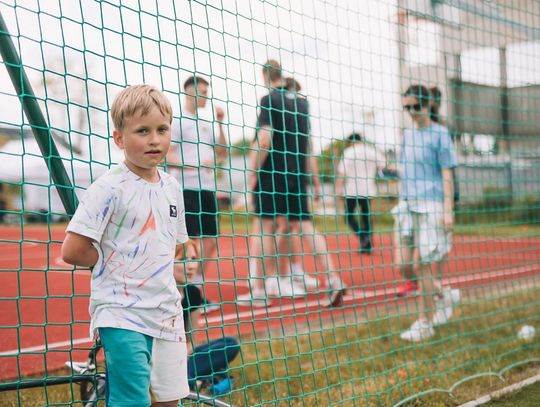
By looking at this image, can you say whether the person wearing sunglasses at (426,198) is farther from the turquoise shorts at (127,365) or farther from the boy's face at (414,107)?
the turquoise shorts at (127,365)

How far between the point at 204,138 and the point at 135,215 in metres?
2.97

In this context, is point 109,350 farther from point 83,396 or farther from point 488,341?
point 488,341

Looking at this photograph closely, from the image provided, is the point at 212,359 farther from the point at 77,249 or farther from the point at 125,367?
the point at 77,249

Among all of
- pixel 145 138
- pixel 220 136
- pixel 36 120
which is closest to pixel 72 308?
pixel 36 120

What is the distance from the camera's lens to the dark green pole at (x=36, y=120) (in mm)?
2211

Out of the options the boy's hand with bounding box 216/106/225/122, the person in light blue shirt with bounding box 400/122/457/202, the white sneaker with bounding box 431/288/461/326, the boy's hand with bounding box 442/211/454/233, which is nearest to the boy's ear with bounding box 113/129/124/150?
the boy's hand with bounding box 216/106/225/122

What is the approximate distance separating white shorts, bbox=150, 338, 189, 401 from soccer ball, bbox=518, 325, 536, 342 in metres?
3.04

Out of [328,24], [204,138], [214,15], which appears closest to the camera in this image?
[214,15]

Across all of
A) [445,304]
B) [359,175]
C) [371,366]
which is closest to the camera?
[371,366]

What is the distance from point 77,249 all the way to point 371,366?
239cm

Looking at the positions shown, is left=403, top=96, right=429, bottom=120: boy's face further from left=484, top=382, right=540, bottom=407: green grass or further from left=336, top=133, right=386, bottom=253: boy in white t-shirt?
left=484, top=382, right=540, bottom=407: green grass

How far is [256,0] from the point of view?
3164mm

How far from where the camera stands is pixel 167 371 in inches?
84.0

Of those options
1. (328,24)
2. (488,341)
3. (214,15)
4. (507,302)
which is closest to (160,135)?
(214,15)
